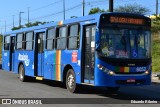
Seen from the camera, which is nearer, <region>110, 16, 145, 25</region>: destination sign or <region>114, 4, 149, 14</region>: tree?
<region>110, 16, 145, 25</region>: destination sign

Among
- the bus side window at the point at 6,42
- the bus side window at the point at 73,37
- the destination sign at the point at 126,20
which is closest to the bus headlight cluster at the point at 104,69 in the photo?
the destination sign at the point at 126,20

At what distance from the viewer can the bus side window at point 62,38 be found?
16491 mm

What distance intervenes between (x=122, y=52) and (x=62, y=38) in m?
A: 3.66

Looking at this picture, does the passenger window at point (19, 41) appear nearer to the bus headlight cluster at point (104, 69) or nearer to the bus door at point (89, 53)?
the bus door at point (89, 53)

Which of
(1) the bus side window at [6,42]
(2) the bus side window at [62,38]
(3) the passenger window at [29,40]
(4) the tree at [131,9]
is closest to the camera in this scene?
(2) the bus side window at [62,38]

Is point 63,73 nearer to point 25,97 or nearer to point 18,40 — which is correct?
point 25,97

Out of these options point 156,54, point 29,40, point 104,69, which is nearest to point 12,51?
point 29,40

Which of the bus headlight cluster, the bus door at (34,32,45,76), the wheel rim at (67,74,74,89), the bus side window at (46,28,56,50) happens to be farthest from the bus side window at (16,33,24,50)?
the bus headlight cluster

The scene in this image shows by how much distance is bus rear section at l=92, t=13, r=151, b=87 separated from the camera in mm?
13609

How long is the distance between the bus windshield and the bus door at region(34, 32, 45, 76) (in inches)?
229

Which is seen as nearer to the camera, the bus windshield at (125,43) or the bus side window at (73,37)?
the bus windshield at (125,43)

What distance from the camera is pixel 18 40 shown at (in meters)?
22.5

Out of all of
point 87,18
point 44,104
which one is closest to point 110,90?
point 87,18

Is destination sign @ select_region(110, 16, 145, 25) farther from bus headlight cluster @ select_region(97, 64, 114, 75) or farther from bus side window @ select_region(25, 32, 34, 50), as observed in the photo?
bus side window @ select_region(25, 32, 34, 50)
